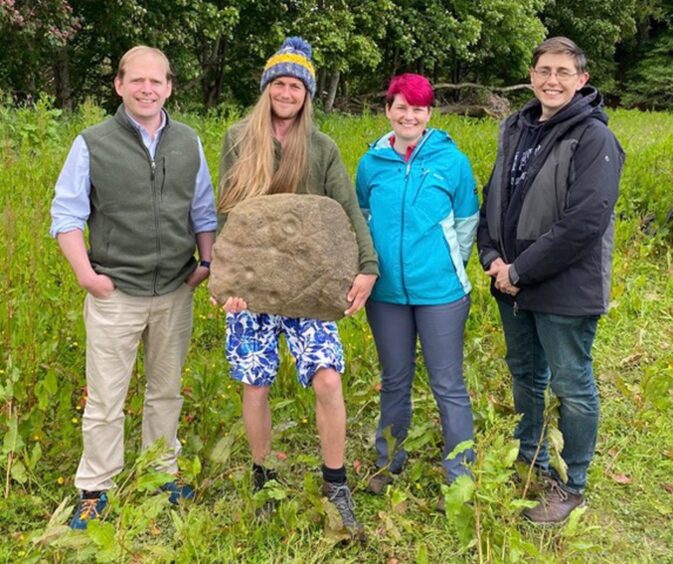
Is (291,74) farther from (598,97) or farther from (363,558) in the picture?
(363,558)

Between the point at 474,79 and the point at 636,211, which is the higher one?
the point at 474,79

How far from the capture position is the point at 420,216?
2.91 metres

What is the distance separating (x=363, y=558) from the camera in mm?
2871

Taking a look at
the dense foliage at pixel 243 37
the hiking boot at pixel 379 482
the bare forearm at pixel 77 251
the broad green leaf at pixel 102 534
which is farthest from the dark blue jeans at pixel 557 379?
the dense foliage at pixel 243 37

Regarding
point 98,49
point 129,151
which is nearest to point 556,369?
point 129,151

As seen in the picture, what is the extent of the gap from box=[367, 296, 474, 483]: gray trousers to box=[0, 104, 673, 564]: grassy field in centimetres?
16

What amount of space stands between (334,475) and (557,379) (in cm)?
101

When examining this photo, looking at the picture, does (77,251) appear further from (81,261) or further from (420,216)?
(420,216)

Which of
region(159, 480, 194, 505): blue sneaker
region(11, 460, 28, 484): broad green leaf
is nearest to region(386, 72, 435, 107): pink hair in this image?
region(159, 480, 194, 505): blue sneaker

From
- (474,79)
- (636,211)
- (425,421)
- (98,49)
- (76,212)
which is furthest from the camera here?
(474,79)

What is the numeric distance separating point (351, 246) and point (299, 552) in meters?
1.23

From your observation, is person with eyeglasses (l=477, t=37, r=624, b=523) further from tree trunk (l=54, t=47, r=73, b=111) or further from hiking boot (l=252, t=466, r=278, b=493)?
tree trunk (l=54, t=47, r=73, b=111)

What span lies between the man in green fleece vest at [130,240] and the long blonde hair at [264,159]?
20 centimetres

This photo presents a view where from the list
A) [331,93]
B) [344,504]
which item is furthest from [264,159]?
[331,93]
